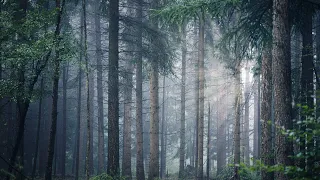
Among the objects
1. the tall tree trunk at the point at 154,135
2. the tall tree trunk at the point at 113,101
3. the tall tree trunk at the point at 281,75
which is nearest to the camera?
the tall tree trunk at the point at 281,75

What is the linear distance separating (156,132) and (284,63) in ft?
32.4

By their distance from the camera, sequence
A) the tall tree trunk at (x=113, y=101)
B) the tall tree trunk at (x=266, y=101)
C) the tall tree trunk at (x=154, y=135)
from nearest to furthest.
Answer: the tall tree trunk at (x=266, y=101)
the tall tree trunk at (x=113, y=101)
the tall tree trunk at (x=154, y=135)

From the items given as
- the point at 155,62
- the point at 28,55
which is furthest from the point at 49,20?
the point at 155,62

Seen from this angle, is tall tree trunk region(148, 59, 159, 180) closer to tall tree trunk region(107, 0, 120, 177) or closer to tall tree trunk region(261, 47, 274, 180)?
tall tree trunk region(107, 0, 120, 177)

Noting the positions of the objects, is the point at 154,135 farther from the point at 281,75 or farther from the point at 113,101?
the point at 281,75

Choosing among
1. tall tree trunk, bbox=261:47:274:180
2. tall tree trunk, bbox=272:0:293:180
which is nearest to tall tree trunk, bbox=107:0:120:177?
tall tree trunk, bbox=261:47:274:180

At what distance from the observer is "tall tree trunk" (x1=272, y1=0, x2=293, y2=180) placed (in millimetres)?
7770

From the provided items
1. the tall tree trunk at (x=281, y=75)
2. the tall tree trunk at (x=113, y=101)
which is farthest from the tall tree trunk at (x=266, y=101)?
the tall tree trunk at (x=113, y=101)

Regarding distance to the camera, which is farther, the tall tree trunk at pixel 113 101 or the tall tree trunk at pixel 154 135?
the tall tree trunk at pixel 154 135

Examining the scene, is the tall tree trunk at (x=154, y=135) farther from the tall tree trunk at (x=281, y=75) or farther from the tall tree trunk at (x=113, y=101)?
the tall tree trunk at (x=281, y=75)

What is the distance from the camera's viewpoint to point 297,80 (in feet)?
42.8

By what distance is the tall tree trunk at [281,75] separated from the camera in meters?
7.77

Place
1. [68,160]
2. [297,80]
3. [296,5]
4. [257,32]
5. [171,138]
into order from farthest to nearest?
1. [171,138]
2. [68,160]
3. [297,80]
4. [257,32]
5. [296,5]

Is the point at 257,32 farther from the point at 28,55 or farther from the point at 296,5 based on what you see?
the point at 28,55
